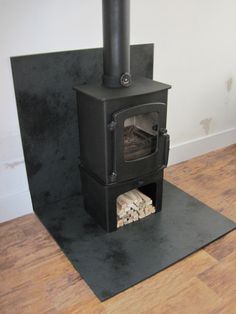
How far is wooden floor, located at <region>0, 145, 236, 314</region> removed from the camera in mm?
1442

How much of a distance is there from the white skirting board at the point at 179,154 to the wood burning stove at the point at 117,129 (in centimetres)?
43

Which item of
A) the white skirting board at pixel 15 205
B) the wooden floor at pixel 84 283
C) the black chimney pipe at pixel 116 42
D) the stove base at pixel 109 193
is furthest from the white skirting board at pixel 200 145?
the white skirting board at pixel 15 205

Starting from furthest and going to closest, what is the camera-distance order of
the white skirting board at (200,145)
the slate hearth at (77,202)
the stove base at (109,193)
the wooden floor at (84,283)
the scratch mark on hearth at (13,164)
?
the white skirting board at (200,145)
the scratch mark on hearth at (13,164)
the stove base at (109,193)
the slate hearth at (77,202)
the wooden floor at (84,283)

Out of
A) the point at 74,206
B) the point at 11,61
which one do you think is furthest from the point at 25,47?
the point at 74,206

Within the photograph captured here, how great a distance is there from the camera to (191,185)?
7.90ft

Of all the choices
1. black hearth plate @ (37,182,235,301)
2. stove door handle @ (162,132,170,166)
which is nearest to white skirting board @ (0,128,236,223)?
black hearth plate @ (37,182,235,301)

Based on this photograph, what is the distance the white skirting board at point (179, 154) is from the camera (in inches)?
79.3

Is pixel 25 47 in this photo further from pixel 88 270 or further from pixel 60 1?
pixel 88 270

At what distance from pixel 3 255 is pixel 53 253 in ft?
0.91

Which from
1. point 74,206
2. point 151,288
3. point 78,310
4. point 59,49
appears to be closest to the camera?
point 78,310

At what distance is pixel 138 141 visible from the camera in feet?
6.17

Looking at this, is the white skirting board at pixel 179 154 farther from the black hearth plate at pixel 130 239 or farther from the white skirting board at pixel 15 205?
the black hearth plate at pixel 130 239

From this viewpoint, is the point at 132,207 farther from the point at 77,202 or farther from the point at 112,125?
the point at 112,125

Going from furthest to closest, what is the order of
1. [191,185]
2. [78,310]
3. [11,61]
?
[191,185]
[11,61]
[78,310]
